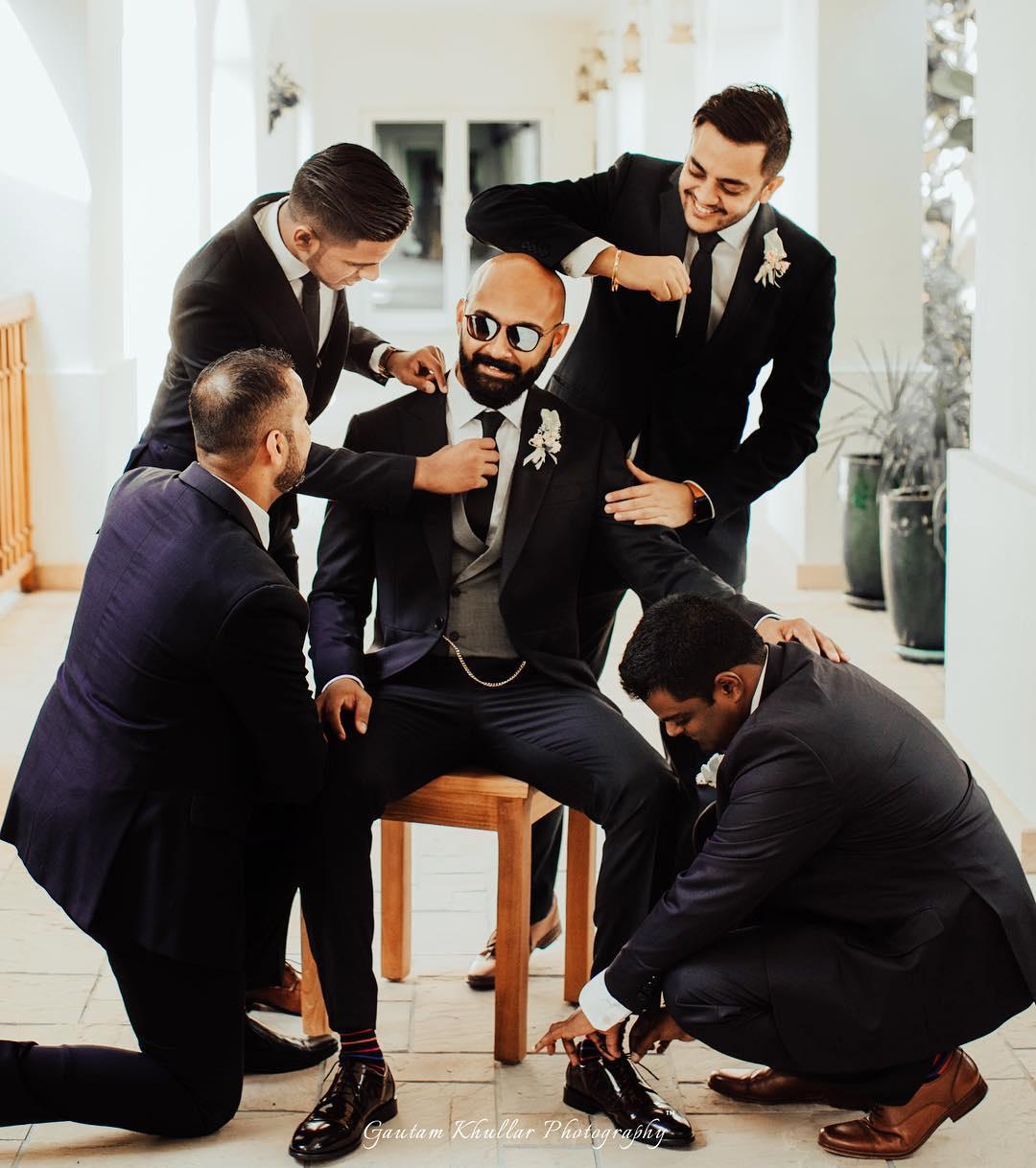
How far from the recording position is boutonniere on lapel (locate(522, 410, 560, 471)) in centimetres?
301

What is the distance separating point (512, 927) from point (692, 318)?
1.20 m

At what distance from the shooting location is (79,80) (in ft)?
20.8

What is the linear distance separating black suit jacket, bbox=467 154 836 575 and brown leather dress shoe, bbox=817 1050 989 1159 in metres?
1.15

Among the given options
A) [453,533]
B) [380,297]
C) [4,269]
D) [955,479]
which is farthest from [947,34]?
[380,297]

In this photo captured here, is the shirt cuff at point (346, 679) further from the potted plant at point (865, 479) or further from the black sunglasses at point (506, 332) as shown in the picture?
the potted plant at point (865, 479)

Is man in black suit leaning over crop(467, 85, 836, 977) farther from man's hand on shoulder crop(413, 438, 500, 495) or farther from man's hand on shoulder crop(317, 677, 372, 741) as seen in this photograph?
man's hand on shoulder crop(317, 677, 372, 741)

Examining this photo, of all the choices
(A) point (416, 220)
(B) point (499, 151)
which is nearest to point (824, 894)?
(B) point (499, 151)

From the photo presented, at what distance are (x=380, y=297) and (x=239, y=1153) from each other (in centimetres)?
1435

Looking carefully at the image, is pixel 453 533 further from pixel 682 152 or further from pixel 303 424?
pixel 682 152

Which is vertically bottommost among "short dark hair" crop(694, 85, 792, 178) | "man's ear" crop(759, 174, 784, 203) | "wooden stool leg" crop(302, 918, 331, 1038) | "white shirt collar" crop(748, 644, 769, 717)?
"wooden stool leg" crop(302, 918, 331, 1038)

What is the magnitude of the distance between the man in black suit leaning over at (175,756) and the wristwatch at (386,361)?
772 mm

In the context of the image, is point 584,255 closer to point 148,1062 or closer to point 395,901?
point 395,901

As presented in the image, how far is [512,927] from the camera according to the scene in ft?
9.30

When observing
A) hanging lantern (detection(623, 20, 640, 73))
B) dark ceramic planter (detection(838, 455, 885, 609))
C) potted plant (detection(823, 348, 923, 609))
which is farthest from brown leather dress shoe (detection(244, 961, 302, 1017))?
hanging lantern (detection(623, 20, 640, 73))
